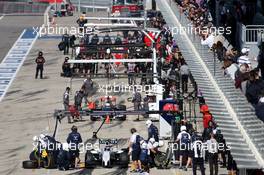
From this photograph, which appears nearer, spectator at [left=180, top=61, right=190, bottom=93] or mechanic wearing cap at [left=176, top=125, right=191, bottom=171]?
mechanic wearing cap at [left=176, top=125, right=191, bottom=171]

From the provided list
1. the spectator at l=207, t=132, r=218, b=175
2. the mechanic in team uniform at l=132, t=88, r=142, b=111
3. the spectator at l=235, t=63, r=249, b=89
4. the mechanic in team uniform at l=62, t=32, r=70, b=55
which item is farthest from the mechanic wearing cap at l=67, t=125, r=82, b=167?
the mechanic in team uniform at l=62, t=32, r=70, b=55

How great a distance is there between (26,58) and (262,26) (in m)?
18.0

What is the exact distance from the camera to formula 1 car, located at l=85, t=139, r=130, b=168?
24547 mm

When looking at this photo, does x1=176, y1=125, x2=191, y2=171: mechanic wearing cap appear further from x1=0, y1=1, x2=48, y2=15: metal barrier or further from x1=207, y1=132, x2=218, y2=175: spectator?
x1=0, y1=1, x2=48, y2=15: metal barrier

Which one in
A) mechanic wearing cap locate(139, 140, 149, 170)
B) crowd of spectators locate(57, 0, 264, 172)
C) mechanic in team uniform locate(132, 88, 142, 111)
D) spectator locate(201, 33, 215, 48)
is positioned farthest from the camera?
mechanic in team uniform locate(132, 88, 142, 111)

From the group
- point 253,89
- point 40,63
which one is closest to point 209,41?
point 253,89

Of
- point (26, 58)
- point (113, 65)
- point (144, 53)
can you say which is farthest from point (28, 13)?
point (144, 53)

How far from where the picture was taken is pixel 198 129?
27.3 meters

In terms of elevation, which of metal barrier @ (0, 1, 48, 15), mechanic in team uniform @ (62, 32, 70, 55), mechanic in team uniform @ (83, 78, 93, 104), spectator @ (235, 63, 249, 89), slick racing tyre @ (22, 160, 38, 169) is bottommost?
slick racing tyre @ (22, 160, 38, 169)

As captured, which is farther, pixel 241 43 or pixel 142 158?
pixel 241 43

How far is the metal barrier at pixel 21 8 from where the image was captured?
69062mm

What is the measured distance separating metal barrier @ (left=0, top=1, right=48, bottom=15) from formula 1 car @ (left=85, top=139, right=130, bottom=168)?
1765 inches

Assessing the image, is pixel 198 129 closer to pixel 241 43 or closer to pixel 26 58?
pixel 241 43

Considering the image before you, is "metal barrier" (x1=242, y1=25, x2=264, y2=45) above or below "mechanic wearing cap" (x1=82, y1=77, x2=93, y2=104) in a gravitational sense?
above
